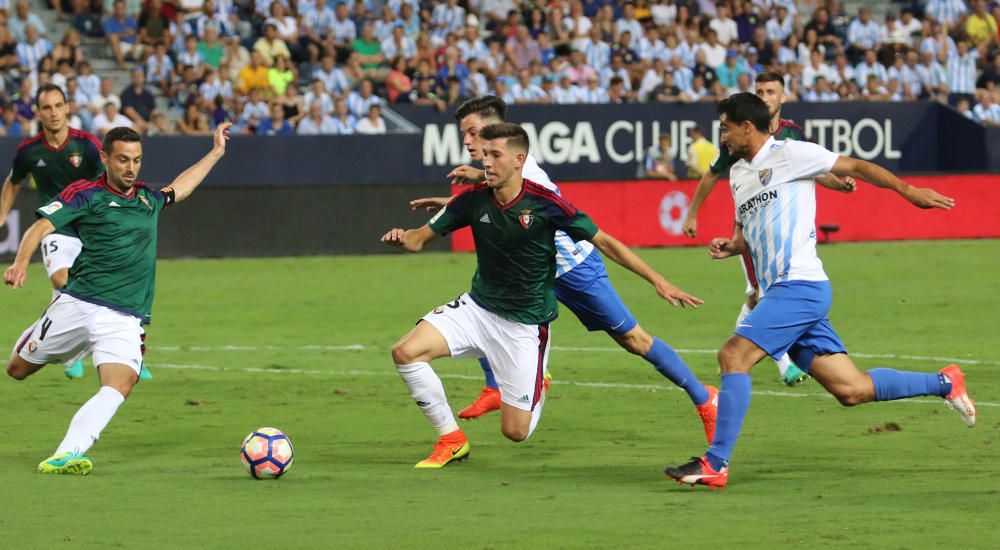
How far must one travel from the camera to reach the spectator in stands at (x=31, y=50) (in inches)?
1076

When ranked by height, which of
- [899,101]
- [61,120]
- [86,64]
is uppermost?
[61,120]

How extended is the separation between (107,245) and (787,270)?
407cm

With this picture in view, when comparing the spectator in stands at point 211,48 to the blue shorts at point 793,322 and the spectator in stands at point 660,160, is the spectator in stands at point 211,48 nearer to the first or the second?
the spectator in stands at point 660,160

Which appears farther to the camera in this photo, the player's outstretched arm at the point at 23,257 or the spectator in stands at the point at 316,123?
the spectator in stands at the point at 316,123

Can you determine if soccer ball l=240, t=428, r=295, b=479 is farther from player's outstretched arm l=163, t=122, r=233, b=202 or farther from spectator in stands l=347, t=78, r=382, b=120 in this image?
spectator in stands l=347, t=78, r=382, b=120

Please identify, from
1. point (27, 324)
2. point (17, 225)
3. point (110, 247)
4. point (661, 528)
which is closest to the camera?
point (661, 528)

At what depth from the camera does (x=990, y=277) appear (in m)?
21.5

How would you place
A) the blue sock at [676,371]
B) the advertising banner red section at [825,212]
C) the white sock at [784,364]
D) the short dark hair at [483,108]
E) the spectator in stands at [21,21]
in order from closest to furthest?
1. the blue sock at [676,371]
2. the short dark hair at [483,108]
3. the white sock at [784,364]
4. the advertising banner red section at [825,212]
5. the spectator in stands at [21,21]

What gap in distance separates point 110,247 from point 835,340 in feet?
14.3

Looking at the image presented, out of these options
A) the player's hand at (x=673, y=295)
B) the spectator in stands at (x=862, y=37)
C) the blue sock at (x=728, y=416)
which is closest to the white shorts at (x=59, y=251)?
the player's hand at (x=673, y=295)

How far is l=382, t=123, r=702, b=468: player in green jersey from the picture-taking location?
952cm

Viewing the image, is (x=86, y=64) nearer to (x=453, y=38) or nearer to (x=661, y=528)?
(x=453, y=38)

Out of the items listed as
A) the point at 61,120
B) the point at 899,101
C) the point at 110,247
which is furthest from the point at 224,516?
the point at 899,101

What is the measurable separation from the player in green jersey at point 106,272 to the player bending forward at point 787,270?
3470 mm
